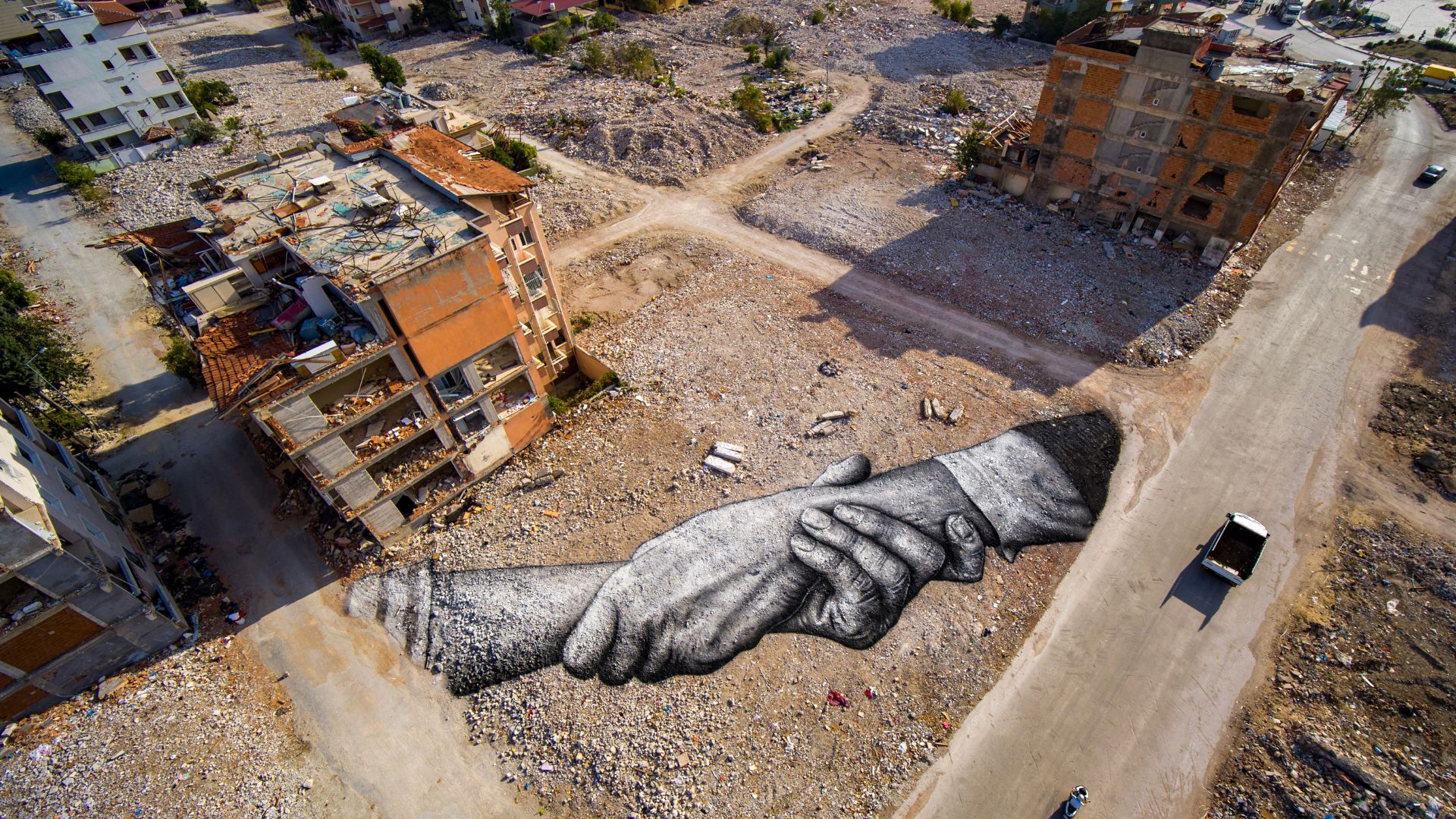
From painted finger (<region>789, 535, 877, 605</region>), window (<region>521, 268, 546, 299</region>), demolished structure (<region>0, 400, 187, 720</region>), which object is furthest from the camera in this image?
window (<region>521, 268, 546, 299</region>)

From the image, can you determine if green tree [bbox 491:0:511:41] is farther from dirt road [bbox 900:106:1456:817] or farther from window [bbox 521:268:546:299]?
dirt road [bbox 900:106:1456:817]

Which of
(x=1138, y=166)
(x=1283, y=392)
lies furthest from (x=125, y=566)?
(x=1138, y=166)

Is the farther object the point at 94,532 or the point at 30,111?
the point at 30,111

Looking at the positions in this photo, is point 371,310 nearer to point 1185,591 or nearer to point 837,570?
point 837,570

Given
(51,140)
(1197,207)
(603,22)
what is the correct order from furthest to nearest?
(603,22)
(51,140)
(1197,207)

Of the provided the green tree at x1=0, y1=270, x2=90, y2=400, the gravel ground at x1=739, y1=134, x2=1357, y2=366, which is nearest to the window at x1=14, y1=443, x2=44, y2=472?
the green tree at x1=0, y1=270, x2=90, y2=400

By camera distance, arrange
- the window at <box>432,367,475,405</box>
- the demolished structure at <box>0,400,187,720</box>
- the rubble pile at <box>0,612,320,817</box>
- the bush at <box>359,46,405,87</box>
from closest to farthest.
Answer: the demolished structure at <box>0,400,187,720</box>
the rubble pile at <box>0,612,320,817</box>
the window at <box>432,367,475,405</box>
the bush at <box>359,46,405,87</box>

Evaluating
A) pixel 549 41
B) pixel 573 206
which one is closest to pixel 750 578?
pixel 573 206
